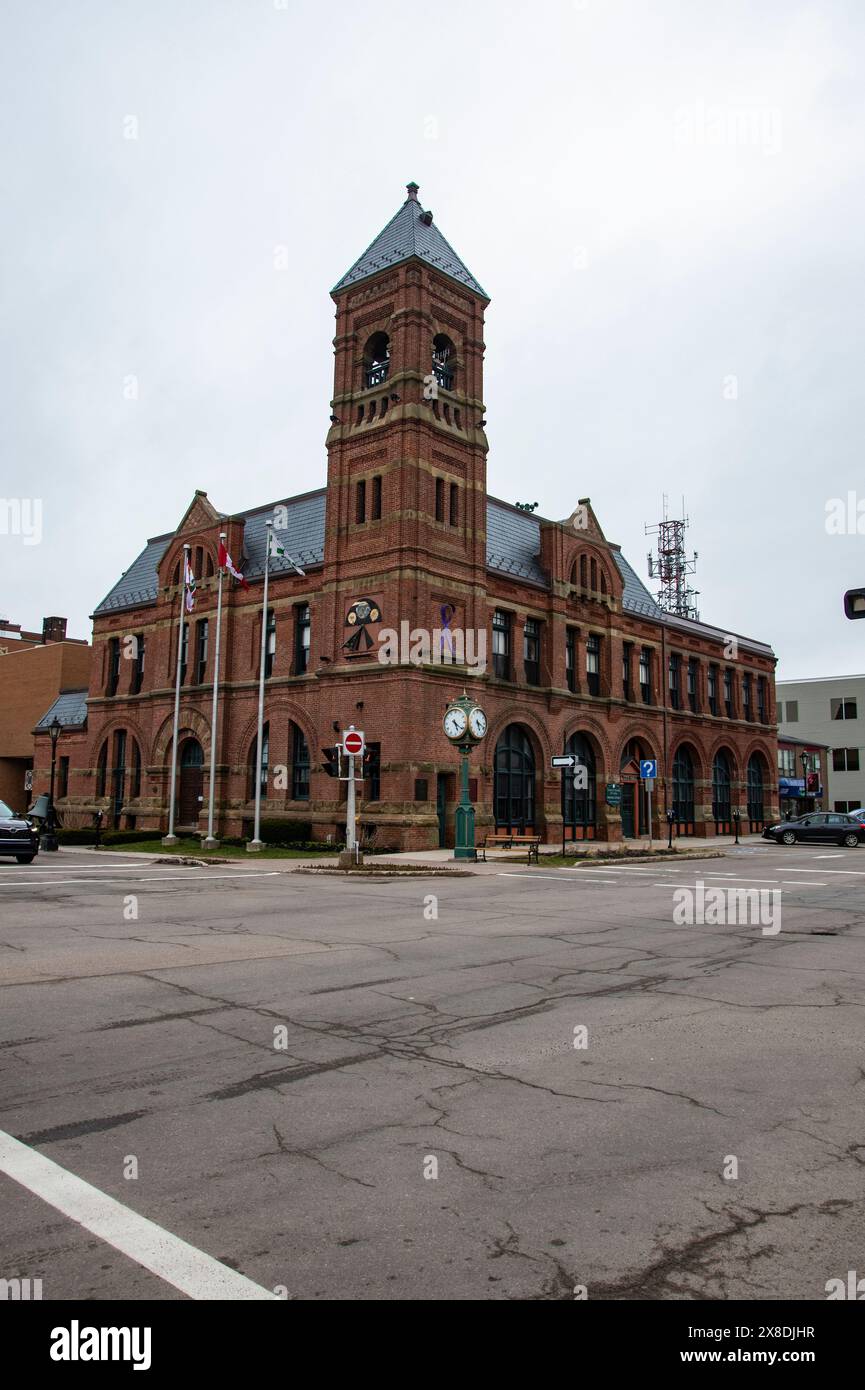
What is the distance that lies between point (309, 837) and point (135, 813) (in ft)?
42.0

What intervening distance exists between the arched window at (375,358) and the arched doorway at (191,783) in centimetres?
1720

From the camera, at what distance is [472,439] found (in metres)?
35.8

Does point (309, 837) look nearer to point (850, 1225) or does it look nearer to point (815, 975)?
point (815, 975)

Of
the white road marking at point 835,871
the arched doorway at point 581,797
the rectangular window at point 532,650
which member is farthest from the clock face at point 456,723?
the arched doorway at point 581,797

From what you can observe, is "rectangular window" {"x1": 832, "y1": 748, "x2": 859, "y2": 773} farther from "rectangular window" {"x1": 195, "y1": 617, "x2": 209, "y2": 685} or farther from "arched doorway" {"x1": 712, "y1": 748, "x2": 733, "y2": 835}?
"rectangular window" {"x1": 195, "y1": 617, "x2": 209, "y2": 685}

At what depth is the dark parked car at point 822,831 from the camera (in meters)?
43.0

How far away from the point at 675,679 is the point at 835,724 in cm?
4283

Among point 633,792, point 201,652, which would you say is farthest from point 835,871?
point 201,652

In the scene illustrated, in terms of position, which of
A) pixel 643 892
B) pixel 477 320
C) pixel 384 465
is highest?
pixel 477 320

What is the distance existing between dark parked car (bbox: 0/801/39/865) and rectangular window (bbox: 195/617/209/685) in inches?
616

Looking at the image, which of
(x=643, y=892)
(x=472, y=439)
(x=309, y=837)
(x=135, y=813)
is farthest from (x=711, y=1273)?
(x=135, y=813)

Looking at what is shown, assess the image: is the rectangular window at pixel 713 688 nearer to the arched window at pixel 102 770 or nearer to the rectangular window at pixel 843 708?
the arched window at pixel 102 770

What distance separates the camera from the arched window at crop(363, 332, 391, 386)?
35956 mm

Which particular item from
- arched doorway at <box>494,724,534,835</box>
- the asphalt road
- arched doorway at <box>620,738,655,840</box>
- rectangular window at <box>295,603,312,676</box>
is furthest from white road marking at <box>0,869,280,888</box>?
arched doorway at <box>620,738,655,840</box>
